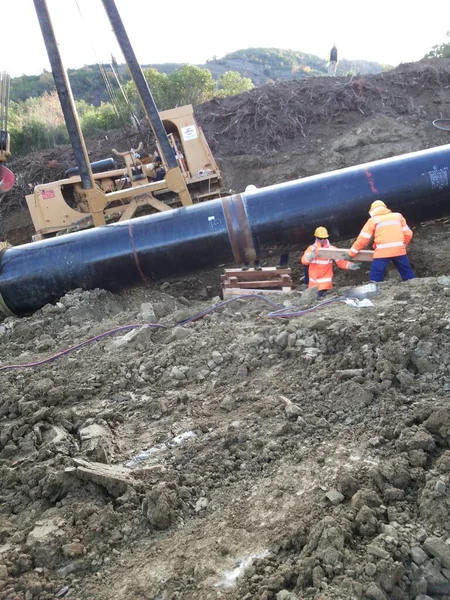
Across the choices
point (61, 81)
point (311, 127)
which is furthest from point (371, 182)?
point (311, 127)

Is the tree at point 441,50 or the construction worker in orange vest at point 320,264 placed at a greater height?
the tree at point 441,50

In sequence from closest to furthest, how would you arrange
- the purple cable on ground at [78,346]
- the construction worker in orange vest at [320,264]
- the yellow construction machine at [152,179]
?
the purple cable on ground at [78,346], the construction worker in orange vest at [320,264], the yellow construction machine at [152,179]

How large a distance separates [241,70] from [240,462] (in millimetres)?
57279

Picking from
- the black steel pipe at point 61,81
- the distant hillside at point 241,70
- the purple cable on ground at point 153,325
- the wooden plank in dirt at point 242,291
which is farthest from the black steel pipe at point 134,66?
the distant hillside at point 241,70

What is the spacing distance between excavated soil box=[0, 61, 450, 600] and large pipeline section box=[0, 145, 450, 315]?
966 mm

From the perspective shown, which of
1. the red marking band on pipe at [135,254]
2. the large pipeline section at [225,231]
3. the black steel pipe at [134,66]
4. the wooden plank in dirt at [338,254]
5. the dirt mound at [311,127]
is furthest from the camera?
the dirt mound at [311,127]

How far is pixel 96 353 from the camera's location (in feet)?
16.2

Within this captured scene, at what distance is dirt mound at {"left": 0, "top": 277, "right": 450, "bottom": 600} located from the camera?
2160 mm

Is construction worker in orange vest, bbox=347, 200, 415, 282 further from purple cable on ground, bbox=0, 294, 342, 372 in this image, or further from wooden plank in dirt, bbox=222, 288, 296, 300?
purple cable on ground, bbox=0, 294, 342, 372

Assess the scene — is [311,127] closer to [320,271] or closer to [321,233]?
[321,233]

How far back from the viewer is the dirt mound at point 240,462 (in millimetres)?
2160

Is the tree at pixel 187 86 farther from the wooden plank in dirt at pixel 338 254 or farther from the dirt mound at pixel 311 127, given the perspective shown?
the wooden plank in dirt at pixel 338 254

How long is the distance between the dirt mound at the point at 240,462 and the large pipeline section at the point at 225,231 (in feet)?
6.37

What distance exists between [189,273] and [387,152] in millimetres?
7598
